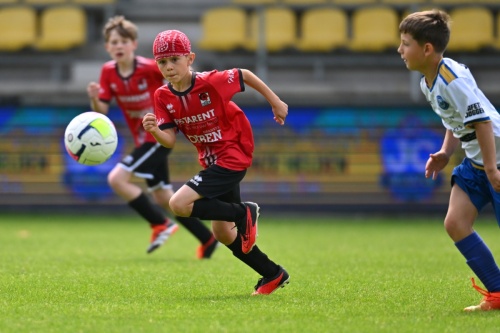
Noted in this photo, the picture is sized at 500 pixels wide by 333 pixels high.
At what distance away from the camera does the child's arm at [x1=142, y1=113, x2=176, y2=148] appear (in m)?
5.39

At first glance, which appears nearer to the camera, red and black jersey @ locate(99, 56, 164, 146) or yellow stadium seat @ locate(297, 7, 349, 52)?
red and black jersey @ locate(99, 56, 164, 146)

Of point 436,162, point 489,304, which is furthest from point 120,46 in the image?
point 489,304

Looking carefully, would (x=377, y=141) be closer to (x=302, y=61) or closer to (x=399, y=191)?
(x=399, y=191)

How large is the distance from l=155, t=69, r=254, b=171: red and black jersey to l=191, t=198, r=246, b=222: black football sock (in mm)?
274

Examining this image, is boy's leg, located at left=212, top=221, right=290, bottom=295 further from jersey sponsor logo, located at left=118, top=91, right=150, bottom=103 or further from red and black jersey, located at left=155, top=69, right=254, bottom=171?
jersey sponsor logo, located at left=118, top=91, right=150, bottom=103

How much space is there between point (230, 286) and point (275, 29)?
11.7 m

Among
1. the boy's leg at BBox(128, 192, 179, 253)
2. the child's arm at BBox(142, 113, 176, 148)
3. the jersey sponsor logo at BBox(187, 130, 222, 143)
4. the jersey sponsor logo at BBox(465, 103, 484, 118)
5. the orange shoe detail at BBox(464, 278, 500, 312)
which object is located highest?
the jersey sponsor logo at BBox(465, 103, 484, 118)

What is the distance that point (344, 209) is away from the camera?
14430 millimetres

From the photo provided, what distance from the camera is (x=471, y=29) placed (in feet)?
55.7

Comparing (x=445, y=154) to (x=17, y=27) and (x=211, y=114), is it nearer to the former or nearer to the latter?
(x=211, y=114)

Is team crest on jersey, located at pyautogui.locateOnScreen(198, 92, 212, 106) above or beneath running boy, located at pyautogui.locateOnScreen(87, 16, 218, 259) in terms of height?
above

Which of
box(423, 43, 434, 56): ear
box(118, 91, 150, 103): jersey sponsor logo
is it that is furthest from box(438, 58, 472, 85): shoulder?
box(118, 91, 150, 103): jersey sponsor logo

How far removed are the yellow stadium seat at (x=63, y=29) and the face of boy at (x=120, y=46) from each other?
28.5 feet

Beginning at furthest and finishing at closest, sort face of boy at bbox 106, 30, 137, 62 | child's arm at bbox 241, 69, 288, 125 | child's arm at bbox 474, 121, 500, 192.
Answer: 1. face of boy at bbox 106, 30, 137, 62
2. child's arm at bbox 241, 69, 288, 125
3. child's arm at bbox 474, 121, 500, 192
